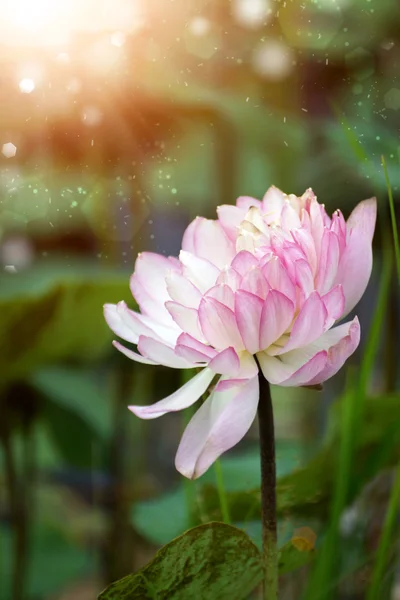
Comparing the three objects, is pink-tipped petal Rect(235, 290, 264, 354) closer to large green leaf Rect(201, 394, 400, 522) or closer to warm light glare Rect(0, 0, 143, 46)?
large green leaf Rect(201, 394, 400, 522)

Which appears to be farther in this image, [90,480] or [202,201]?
[90,480]

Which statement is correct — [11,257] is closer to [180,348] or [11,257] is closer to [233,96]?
[233,96]

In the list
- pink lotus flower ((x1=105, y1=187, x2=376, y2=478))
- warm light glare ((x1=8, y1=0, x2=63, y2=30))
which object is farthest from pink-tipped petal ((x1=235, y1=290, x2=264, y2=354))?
warm light glare ((x1=8, y1=0, x2=63, y2=30))

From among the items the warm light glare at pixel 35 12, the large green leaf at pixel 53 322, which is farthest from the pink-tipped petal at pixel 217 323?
the large green leaf at pixel 53 322

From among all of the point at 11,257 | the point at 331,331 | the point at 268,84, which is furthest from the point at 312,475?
the point at 11,257

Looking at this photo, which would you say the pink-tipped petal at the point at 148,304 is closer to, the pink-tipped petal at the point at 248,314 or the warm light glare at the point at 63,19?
the pink-tipped petal at the point at 248,314

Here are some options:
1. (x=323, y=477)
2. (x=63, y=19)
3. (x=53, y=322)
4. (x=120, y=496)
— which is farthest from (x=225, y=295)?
(x=120, y=496)

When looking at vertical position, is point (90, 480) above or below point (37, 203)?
below

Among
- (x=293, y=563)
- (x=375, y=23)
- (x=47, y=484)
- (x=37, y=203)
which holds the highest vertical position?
(x=375, y=23)
